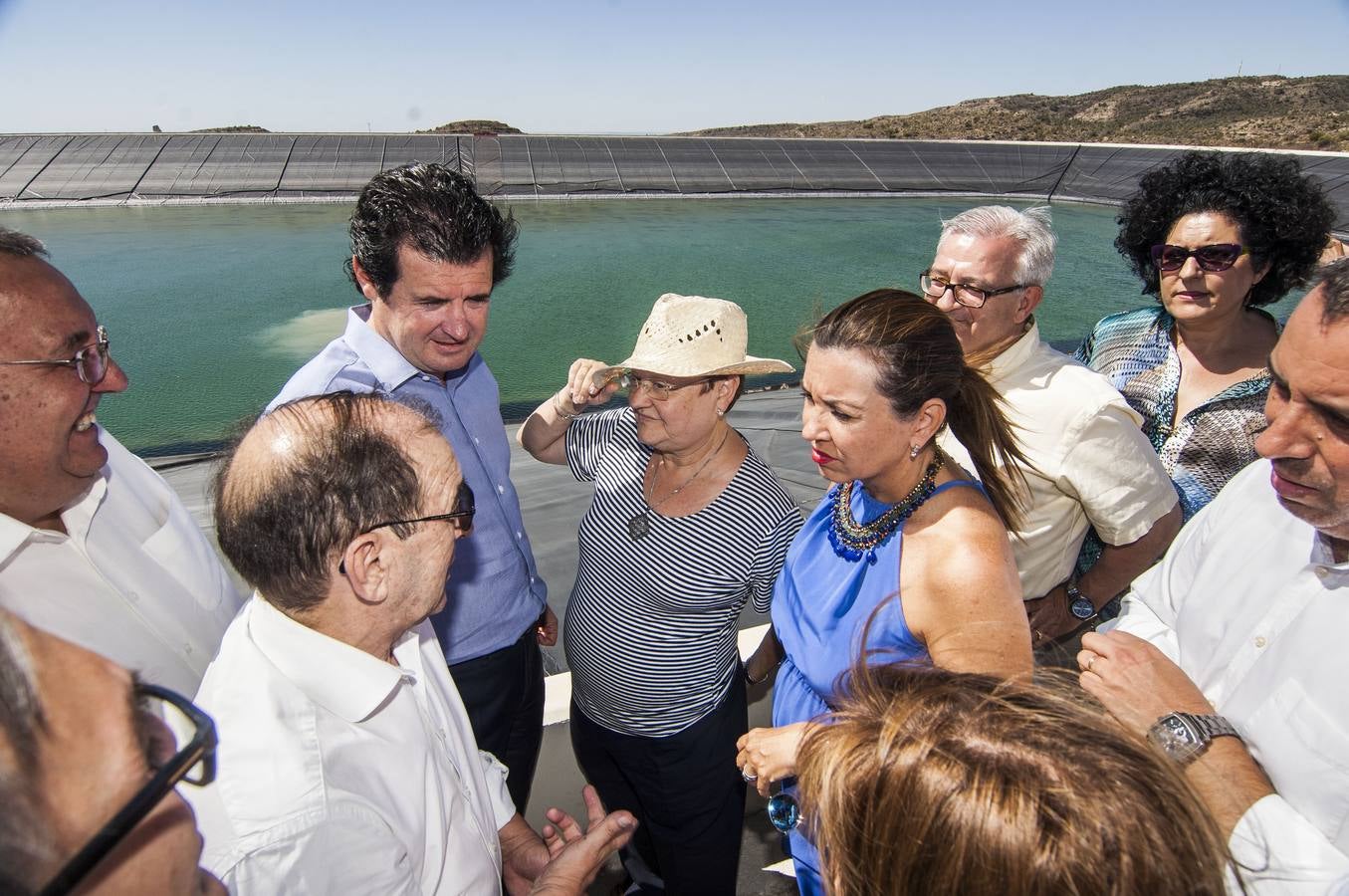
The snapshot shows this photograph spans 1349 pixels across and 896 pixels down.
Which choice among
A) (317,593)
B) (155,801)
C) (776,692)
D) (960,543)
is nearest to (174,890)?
(155,801)

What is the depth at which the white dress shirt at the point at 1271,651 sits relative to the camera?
3.30ft

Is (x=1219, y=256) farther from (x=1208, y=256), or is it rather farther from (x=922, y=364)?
(x=922, y=364)

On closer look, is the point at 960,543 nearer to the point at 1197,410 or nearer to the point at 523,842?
the point at 523,842

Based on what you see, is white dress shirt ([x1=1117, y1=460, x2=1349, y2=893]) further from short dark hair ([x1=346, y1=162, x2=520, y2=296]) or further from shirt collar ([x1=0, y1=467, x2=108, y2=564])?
shirt collar ([x1=0, y1=467, x2=108, y2=564])

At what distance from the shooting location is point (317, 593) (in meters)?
1.08

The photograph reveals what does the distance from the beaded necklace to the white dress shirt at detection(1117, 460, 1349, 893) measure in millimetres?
510

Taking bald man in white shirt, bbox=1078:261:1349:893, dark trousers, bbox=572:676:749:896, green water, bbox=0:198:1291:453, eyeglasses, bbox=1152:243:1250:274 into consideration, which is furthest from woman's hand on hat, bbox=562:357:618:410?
green water, bbox=0:198:1291:453

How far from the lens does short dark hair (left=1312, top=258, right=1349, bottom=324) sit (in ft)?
3.64

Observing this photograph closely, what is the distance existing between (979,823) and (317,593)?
2.92 feet

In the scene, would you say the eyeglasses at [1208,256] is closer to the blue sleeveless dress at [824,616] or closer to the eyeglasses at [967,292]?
the eyeglasses at [967,292]

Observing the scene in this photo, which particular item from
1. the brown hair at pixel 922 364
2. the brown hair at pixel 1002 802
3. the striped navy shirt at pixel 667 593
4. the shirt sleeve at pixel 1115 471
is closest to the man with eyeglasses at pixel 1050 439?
the shirt sleeve at pixel 1115 471

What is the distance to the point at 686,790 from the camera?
1872mm

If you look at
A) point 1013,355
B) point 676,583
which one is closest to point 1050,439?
point 1013,355

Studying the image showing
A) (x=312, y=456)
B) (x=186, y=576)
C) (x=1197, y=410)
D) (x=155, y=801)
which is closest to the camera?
(x=155, y=801)
